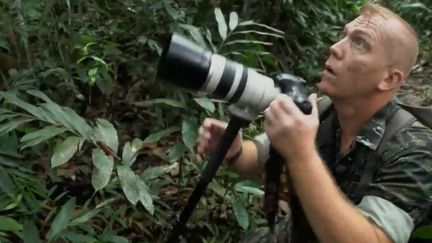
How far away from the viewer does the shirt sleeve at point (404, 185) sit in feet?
7.07

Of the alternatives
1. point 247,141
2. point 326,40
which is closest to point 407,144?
point 247,141

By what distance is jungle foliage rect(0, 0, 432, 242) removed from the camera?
2.68 m

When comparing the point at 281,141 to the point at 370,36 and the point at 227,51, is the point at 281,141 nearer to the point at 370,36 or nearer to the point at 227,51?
the point at 370,36

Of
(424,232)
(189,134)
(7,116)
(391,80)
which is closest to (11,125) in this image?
(7,116)

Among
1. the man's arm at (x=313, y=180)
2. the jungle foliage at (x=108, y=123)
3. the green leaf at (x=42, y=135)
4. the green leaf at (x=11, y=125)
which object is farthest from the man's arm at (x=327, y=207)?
the green leaf at (x=11, y=125)

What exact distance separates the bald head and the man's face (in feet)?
0.03

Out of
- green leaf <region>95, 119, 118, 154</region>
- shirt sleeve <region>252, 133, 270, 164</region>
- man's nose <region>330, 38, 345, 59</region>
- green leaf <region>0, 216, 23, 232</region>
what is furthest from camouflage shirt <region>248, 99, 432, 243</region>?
green leaf <region>0, 216, 23, 232</region>

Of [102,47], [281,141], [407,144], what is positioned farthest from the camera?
[102,47]

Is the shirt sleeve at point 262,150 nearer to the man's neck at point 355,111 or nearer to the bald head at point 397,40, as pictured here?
the man's neck at point 355,111

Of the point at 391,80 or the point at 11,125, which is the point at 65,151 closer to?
the point at 11,125

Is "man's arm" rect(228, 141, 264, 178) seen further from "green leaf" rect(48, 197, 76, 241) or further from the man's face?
"green leaf" rect(48, 197, 76, 241)

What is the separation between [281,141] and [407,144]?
0.41m

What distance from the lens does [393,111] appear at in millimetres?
2359

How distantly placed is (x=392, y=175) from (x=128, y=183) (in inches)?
34.9
